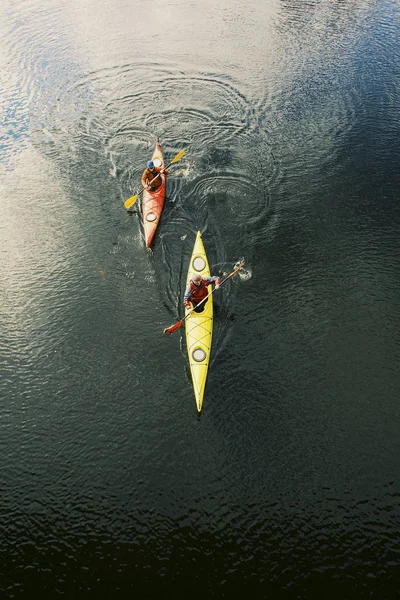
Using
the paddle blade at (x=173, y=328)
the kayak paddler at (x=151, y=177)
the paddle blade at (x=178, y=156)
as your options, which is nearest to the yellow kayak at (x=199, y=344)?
the paddle blade at (x=173, y=328)

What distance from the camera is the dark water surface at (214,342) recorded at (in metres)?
11.6

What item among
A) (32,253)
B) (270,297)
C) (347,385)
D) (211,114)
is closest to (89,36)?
(211,114)

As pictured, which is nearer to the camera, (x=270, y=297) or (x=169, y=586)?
(x=169, y=586)

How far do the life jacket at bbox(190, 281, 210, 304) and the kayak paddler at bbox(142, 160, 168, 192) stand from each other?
7048 mm

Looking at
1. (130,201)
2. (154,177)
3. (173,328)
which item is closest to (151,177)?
(154,177)

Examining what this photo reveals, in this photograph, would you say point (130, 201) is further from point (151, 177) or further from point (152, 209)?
point (151, 177)

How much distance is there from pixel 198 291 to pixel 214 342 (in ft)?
6.43

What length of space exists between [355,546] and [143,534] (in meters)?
5.95

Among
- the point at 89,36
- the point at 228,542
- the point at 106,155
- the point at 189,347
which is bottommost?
the point at 228,542

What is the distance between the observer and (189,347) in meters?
14.8

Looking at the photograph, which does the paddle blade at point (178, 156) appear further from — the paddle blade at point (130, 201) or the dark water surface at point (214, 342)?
the paddle blade at point (130, 201)

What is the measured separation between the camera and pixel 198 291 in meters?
15.3

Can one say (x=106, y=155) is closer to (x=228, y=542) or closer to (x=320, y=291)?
(x=320, y=291)

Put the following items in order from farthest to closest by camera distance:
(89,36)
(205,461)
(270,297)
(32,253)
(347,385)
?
(89,36), (32,253), (270,297), (347,385), (205,461)
